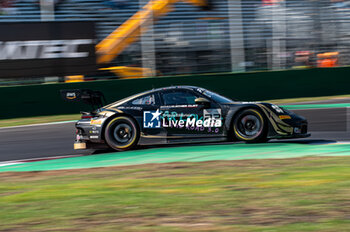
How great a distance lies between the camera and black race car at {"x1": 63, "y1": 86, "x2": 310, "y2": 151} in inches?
352

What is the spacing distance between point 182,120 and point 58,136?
4.13 metres

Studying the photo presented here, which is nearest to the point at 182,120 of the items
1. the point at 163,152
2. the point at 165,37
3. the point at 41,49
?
the point at 163,152

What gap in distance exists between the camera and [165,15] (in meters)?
20.1

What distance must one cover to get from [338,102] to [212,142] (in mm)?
8898

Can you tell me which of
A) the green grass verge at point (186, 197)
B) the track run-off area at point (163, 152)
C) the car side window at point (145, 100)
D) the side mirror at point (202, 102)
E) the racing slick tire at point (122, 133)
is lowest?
the green grass verge at point (186, 197)

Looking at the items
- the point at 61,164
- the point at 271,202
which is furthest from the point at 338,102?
the point at 271,202

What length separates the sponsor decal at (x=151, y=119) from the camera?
359 inches

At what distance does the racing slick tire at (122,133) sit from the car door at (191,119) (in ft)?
1.89

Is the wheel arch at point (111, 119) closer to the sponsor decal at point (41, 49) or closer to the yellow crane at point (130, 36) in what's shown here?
the yellow crane at point (130, 36)

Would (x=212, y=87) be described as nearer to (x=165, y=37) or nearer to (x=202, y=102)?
(x=165, y=37)

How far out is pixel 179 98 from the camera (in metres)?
9.23

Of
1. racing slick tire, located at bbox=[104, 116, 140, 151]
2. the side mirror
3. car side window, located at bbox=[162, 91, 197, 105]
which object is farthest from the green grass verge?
car side window, located at bbox=[162, 91, 197, 105]

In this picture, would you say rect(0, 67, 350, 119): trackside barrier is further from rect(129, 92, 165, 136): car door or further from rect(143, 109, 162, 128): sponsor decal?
rect(143, 109, 162, 128): sponsor decal

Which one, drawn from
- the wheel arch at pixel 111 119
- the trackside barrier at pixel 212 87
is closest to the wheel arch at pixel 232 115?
the wheel arch at pixel 111 119
